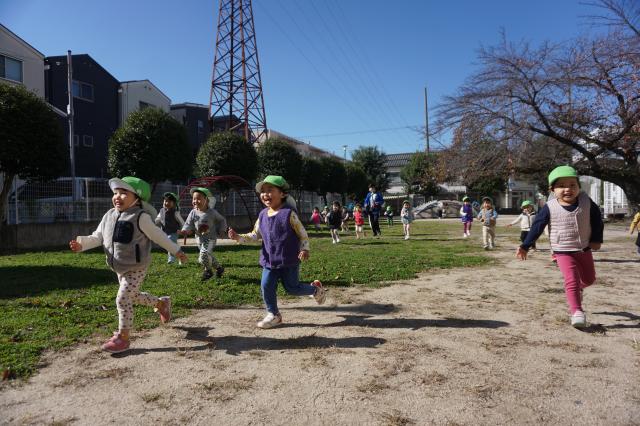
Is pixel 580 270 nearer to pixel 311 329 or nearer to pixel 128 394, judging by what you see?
pixel 311 329

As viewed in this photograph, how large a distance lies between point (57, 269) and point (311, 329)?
6.72 m

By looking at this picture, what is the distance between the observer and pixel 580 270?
469 cm

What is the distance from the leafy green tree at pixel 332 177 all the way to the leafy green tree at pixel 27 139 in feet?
74.4

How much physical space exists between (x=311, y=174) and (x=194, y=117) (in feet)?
38.4

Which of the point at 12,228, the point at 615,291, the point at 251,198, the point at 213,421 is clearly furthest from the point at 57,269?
the point at 251,198

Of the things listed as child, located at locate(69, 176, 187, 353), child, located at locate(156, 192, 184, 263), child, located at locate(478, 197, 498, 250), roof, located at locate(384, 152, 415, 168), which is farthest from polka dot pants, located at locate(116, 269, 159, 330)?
roof, located at locate(384, 152, 415, 168)

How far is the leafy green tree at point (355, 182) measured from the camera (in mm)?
41938

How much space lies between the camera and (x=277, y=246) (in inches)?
179

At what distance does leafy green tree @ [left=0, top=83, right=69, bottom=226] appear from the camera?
Answer: 40.7ft

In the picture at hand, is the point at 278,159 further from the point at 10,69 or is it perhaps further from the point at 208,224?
the point at 208,224

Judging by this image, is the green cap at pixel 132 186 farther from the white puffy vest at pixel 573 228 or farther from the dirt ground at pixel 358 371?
the white puffy vest at pixel 573 228

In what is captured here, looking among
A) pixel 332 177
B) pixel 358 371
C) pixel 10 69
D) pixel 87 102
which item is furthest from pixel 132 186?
pixel 332 177

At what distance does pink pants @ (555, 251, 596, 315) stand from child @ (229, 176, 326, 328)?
278 cm

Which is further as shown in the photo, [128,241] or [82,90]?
[82,90]
